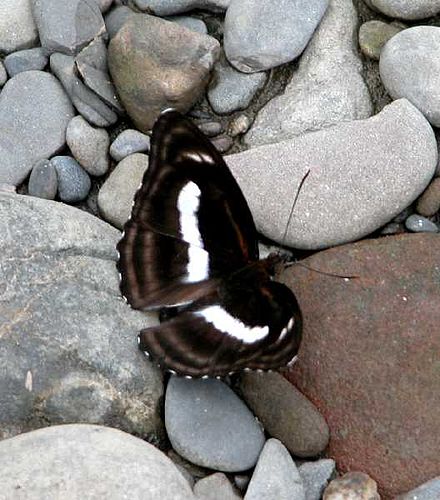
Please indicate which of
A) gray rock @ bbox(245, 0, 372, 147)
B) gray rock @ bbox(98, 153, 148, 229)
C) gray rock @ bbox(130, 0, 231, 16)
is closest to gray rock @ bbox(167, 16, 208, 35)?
gray rock @ bbox(130, 0, 231, 16)

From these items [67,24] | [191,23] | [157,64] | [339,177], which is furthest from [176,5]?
[339,177]

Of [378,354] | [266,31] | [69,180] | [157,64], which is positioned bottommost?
[378,354]

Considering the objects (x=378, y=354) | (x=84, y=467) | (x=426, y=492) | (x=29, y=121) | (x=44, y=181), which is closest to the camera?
(x=84, y=467)

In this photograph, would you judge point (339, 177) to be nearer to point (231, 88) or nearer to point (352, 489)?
point (231, 88)

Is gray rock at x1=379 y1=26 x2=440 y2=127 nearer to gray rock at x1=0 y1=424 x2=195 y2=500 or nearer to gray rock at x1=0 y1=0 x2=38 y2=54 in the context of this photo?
gray rock at x1=0 y1=0 x2=38 y2=54

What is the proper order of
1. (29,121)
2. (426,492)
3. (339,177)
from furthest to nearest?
(29,121) → (339,177) → (426,492)

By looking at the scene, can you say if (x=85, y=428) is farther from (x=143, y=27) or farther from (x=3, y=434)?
(x=143, y=27)
